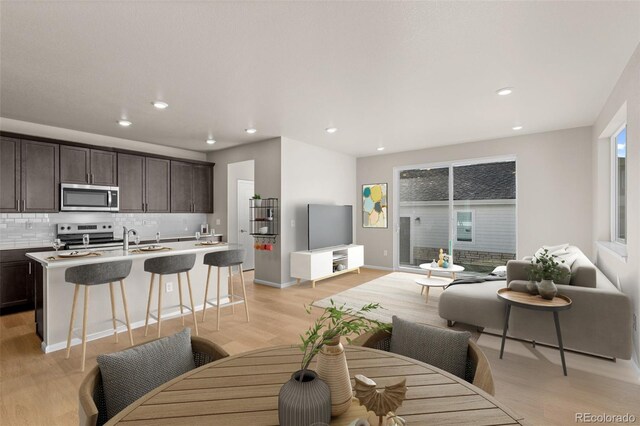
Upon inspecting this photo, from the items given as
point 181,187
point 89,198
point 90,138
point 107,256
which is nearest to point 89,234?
point 89,198

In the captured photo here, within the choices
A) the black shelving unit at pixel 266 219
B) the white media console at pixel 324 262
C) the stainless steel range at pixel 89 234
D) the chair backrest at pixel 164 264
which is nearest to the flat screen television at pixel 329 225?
the white media console at pixel 324 262

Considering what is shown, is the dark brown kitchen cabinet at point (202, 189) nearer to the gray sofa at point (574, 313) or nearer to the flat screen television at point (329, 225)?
the flat screen television at point (329, 225)

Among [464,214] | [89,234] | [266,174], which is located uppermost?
[266,174]

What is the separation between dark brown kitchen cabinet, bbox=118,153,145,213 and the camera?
520 cm

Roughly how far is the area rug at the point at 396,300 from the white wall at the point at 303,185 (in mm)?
1294

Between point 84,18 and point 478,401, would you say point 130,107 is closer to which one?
point 84,18

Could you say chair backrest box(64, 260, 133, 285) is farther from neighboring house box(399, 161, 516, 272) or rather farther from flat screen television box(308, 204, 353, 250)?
neighboring house box(399, 161, 516, 272)

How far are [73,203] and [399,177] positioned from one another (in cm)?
584

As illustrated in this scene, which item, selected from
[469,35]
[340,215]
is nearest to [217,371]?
[469,35]

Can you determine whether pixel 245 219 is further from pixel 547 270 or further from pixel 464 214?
pixel 547 270

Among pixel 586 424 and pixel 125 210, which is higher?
pixel 125 210

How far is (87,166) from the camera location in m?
4.78

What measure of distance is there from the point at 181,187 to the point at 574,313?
608cm

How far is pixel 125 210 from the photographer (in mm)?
5238
